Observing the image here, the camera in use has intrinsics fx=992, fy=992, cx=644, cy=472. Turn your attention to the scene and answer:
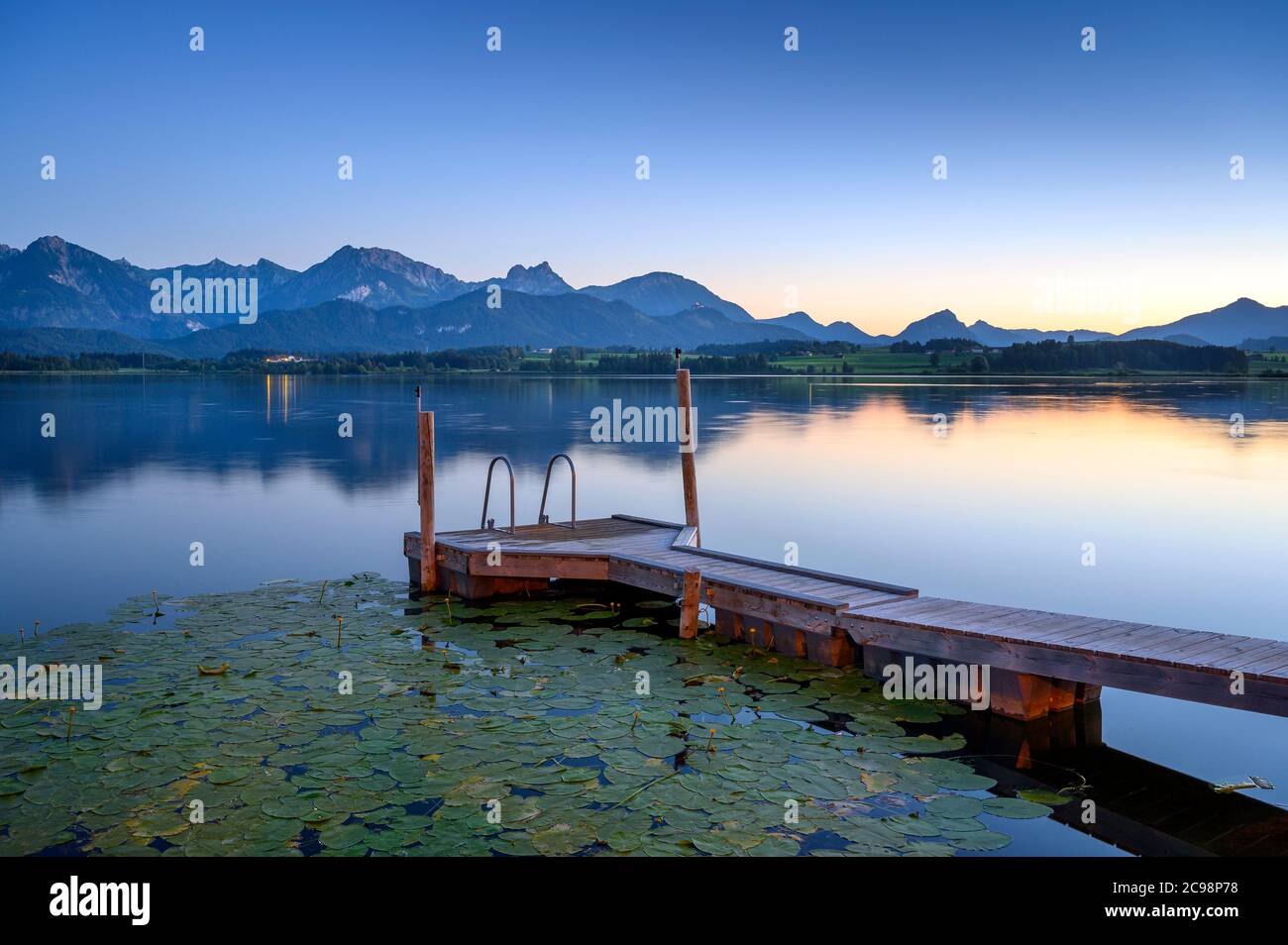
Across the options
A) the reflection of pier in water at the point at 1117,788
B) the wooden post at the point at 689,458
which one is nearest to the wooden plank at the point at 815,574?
the wooden post at the point at 689,458

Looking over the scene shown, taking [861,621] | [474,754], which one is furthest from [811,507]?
[474,754]

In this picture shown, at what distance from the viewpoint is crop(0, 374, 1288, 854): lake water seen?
15.9m

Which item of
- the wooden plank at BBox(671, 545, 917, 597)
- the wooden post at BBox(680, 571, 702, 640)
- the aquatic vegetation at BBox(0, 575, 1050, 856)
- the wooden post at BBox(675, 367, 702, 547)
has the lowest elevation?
the aquatic vegetation at BBox(0, 575, 1050, 856)

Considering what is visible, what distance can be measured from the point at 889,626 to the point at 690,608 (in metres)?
2.97

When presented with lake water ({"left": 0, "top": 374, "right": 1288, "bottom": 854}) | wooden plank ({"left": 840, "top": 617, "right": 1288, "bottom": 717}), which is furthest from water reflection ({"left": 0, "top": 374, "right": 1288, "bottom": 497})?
wooden plank ({"left": 840, "top": 617, "right": 1288, "bottom": 717})

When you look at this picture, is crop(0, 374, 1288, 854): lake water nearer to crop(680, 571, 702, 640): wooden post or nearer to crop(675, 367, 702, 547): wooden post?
crop(675, 367, 702, 547): wooden post

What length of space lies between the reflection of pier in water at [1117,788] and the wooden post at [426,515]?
843 centimetres

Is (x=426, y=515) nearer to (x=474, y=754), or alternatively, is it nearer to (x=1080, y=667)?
(x=474, y=754)

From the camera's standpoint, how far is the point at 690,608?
12.5 m

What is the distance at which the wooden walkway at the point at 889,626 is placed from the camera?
8.23 metres

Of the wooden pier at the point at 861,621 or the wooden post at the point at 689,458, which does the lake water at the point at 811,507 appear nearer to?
the wooden pier at the point at 861,621

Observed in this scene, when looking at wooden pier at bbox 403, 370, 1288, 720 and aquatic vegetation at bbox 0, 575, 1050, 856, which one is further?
wooden pier at bbox 403, 370, 1288, 720

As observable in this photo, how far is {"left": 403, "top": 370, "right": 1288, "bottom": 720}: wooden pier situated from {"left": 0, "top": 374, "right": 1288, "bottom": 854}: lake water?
110 cm
